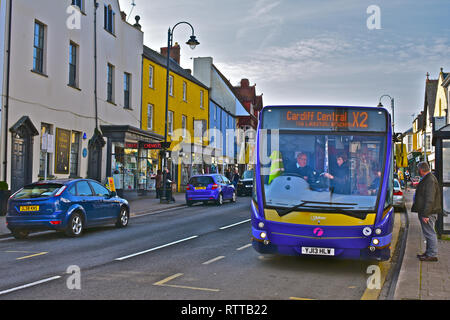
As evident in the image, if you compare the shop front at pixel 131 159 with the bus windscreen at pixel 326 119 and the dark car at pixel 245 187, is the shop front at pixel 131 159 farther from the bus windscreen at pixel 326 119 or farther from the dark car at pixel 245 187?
the bus windscreen at pixel 326 119

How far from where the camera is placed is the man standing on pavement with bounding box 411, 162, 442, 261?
8822mm

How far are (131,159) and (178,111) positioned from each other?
36.0 feet

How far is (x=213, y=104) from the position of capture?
49281 millimetres

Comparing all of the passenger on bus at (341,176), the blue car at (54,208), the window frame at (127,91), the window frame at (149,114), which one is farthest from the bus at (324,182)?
the window frame at (149,114)

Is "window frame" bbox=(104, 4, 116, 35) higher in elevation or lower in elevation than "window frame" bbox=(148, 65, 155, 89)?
higher

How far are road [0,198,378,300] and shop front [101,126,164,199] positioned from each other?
44.5 feet

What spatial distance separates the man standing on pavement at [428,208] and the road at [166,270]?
1.23 meters

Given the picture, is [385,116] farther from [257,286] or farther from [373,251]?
[257,286]

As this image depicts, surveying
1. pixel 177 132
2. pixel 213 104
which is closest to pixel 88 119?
pixel 177 132

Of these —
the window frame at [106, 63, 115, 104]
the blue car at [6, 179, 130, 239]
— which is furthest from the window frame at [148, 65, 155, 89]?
the blue car at [6, 179, 130, 239]

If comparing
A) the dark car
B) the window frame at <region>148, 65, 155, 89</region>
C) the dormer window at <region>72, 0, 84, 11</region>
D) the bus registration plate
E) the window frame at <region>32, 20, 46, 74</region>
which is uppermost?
the dormer window at <region>72, 0, 84, 11</region>

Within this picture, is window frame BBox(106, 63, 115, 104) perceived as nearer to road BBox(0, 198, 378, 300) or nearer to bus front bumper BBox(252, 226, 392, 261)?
road BBox(0, 198, 378, 300)

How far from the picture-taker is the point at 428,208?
353 inches

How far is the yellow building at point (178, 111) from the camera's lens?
33750 mm
